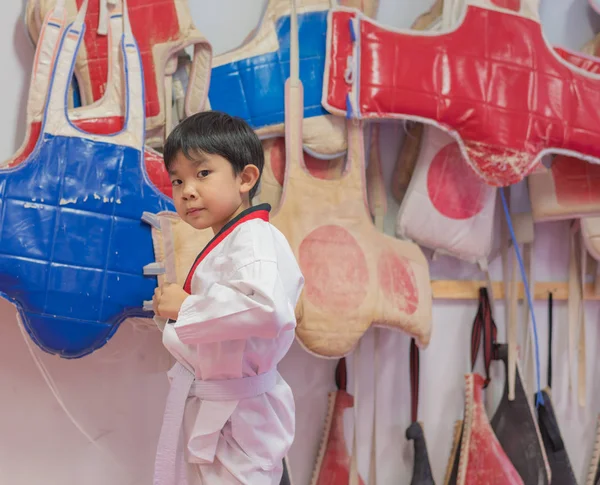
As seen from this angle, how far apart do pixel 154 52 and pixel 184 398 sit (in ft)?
2.14

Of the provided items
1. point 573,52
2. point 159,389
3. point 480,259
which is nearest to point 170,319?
point 159,389

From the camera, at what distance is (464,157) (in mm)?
1348

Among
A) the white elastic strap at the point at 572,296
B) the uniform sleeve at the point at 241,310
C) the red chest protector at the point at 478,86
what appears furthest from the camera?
the white elastic strap at the point at 572,296

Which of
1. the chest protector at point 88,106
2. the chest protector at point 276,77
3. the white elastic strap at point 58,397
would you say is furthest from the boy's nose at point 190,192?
the white elastic strap at point 58,397

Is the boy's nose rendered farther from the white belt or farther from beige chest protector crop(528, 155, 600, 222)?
beige chest protector crop(528, 155, 600, 222)

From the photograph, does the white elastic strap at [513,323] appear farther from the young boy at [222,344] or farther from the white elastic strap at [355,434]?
the young boy at [222,344]

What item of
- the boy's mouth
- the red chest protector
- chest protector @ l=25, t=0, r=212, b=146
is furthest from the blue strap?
the boy's mouth

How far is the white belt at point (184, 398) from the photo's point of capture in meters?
0.86

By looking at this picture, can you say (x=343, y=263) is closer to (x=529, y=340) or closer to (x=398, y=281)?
(x=398, y=281)

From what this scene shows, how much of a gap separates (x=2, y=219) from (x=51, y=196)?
0.08m

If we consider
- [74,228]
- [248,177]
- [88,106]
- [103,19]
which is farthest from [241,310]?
[103,19]

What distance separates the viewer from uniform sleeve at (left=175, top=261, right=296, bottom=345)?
77 centimetres

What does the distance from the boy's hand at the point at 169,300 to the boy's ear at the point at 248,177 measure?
6.1 inches

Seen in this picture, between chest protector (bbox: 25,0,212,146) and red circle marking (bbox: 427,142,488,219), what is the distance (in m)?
0.49
